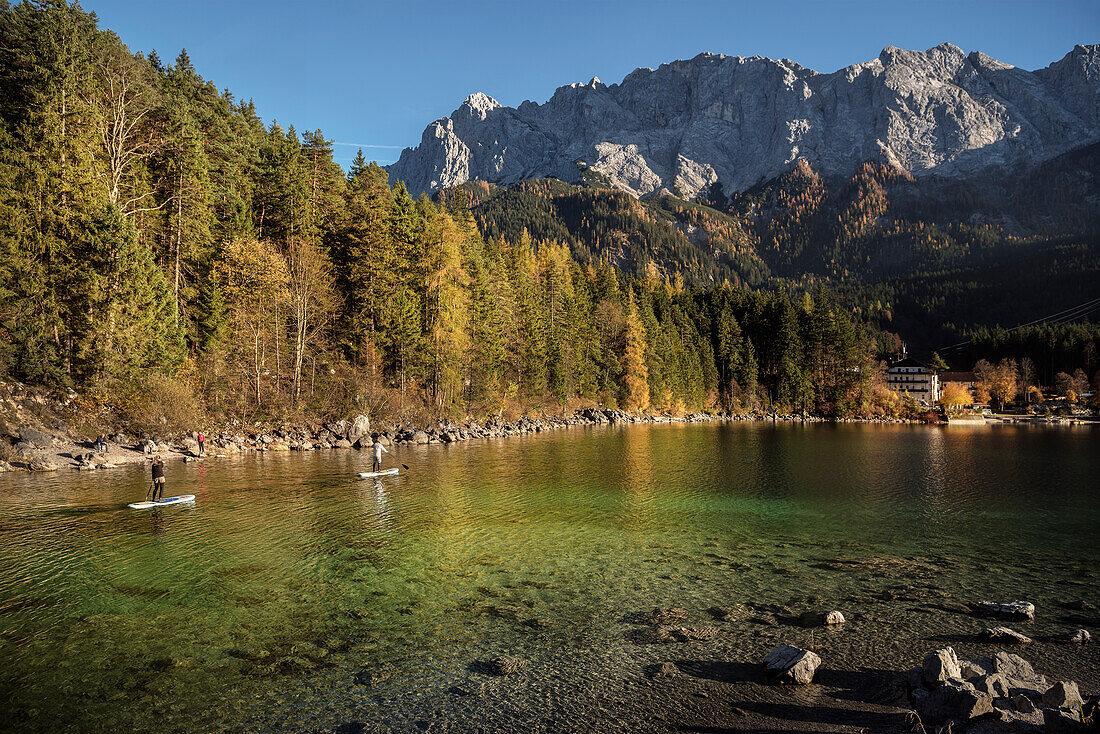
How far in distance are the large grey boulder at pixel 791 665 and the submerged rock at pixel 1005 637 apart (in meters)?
4.52

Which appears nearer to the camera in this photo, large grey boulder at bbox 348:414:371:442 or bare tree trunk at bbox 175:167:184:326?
bare tree trunk at bbox 175:167:184:326

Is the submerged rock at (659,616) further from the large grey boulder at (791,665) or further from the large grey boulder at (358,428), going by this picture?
the large grey boulder at (358,428)

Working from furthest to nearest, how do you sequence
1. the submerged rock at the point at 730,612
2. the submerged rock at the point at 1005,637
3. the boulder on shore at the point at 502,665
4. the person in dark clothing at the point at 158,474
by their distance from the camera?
1. the person in dark clothing at the point at 158,474
2. the submerged rock at the point at 730,612
3. the submerged rock at the point at 1005,637
4. the boulder on shore at the point at 502,665

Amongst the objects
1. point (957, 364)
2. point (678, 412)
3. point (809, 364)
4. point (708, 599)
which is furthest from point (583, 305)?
point (957, 364)

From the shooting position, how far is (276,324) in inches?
1976

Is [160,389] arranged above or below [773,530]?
above

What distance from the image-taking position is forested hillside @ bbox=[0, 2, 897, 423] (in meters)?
38.9

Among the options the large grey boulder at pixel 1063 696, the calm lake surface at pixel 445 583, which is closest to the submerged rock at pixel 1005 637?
the calm lake surface at pixel 445 583

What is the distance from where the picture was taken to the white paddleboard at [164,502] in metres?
24.0

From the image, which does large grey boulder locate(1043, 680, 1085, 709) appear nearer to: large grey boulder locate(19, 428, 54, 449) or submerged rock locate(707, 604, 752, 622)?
submerged rock locate(707, 604, 752, 622)

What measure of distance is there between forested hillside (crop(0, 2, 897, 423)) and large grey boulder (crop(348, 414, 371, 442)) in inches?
113

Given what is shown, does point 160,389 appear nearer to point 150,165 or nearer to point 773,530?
point 150,165

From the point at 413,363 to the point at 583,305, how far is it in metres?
44.8

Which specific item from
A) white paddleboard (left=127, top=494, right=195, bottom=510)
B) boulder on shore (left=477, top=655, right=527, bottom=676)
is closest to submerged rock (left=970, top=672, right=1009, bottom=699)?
boulder on shore (left=477, top=655, right=527, bottom=676)
